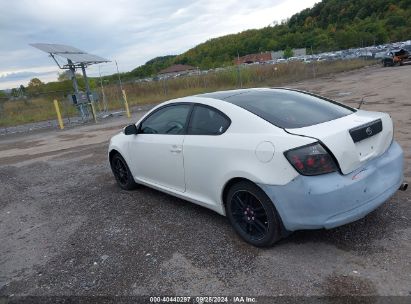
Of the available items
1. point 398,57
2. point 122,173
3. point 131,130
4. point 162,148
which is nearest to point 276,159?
point 162,148

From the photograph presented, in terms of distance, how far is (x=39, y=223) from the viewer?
5.28 meters

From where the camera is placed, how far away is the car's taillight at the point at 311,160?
326cm

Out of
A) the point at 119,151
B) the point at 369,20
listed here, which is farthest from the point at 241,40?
the point at 119,151

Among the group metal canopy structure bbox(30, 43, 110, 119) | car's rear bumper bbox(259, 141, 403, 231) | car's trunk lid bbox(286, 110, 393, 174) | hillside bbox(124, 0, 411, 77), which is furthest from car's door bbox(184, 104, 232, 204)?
hillside bbox(124, 0, 411, 77)

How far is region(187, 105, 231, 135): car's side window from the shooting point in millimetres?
4082

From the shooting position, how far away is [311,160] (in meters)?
3.26

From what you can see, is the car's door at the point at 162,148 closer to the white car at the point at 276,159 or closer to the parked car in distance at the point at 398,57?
the white car at the point at 276,159

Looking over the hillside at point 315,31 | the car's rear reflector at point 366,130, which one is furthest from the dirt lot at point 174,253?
the hillside at point 315,31

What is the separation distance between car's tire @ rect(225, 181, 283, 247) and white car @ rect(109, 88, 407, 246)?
10mm

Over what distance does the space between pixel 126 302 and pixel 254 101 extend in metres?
2.41

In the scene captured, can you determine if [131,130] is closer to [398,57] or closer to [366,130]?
[366,130]

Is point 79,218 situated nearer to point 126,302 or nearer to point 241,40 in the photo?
point 126,302

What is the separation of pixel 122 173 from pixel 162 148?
157 cm

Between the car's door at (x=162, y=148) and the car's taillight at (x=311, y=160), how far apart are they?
1588 mm
